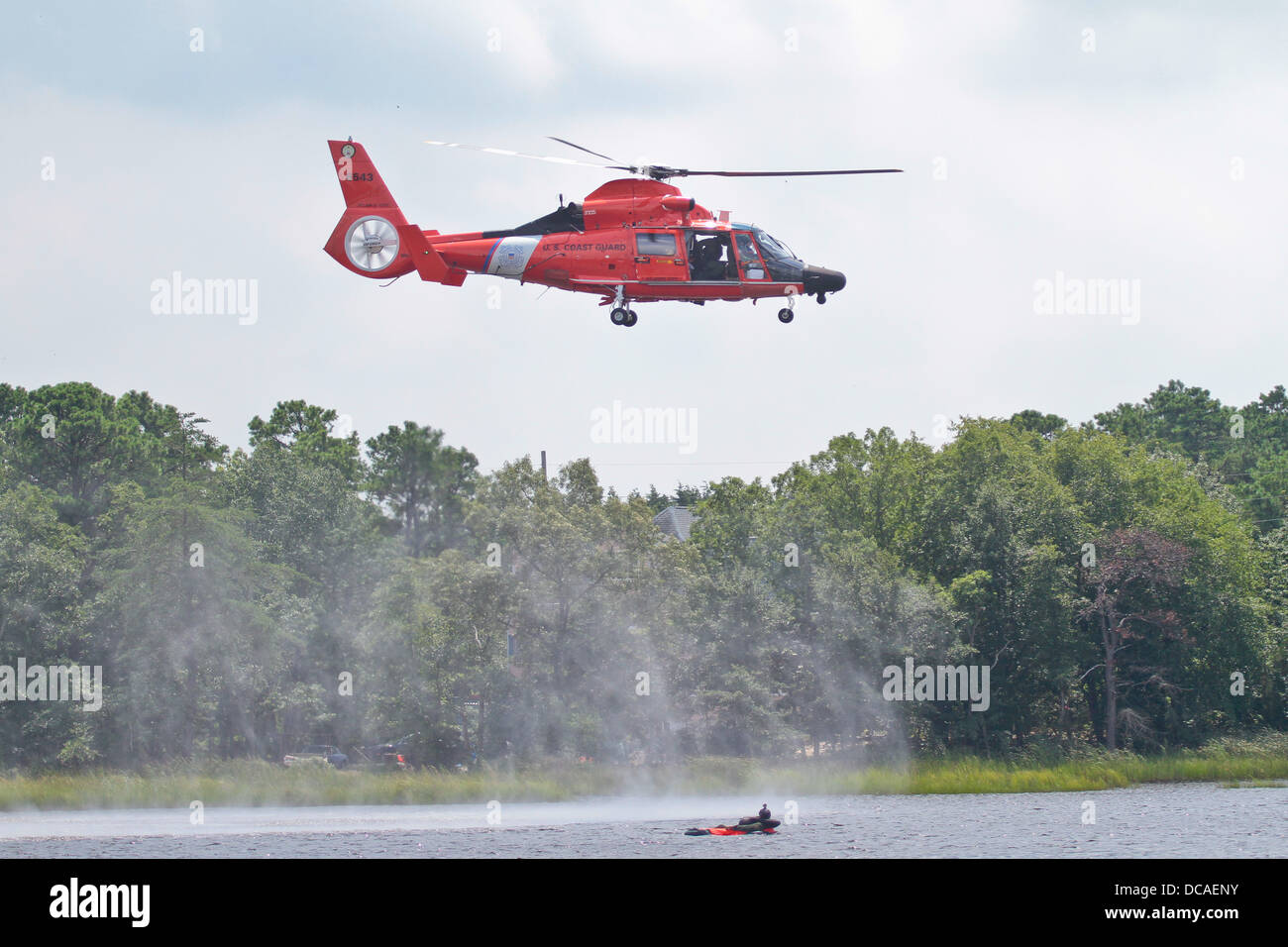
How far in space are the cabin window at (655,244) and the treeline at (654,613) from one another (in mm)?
25241

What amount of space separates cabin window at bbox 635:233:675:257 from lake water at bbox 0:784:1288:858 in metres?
16.2

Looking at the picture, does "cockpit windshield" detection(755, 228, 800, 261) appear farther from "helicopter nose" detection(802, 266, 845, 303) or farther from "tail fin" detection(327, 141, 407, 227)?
"tail fin" detection(327, 141, 407, 227)

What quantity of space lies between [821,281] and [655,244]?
4275 mm

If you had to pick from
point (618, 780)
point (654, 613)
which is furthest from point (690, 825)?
point (654, 613)

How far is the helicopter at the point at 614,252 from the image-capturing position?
38.5m

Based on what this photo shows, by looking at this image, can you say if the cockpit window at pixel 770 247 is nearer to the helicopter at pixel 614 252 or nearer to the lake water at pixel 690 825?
the helicopter at pixel 614 252

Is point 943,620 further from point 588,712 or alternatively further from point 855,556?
point 588,712

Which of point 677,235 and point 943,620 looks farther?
point 943,620

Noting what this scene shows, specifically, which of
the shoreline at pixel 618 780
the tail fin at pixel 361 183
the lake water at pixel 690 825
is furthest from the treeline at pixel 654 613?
the tail fin at pixel 361 183

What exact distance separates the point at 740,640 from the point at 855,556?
→ 611cm
